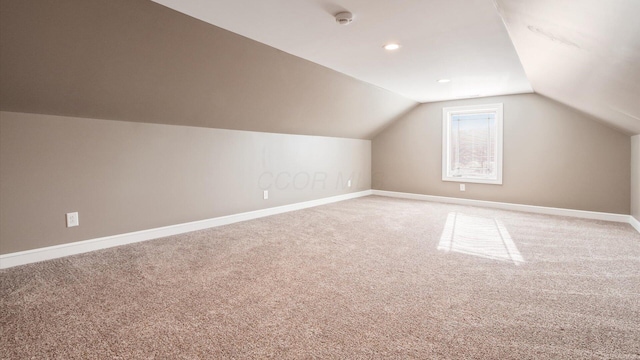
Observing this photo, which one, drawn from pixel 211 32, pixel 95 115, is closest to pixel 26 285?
pixel 95 115

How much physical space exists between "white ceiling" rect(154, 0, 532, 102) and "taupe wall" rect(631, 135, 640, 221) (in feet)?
5.05

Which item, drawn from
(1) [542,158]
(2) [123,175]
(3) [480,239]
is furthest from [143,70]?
(1) [542,158]

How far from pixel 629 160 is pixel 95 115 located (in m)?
6.31

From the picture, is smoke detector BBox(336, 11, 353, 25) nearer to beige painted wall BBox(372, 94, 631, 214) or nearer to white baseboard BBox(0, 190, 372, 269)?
white baseboard BBox(0, 190, 372, 269)

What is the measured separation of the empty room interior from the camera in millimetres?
1648

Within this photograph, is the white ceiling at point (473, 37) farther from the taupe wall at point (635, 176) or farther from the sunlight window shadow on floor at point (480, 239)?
the sunlight window shadow on floor at point (480, 239)

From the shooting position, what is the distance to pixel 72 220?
289 cm

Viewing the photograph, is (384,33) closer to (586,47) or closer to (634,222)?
(586,47)

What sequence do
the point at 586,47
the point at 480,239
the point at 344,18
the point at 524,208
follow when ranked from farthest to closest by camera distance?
the point at 524,208 < the point at 480,239 < the point at 344,18 < the point at 586,47

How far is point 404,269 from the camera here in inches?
98.8

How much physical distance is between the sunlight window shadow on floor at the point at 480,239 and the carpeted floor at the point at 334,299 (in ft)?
0.10

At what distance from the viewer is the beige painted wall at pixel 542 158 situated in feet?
13.9

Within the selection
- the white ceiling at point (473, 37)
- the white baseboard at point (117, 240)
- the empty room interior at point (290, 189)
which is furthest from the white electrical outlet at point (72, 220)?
the white ceiling at point (473, 37)

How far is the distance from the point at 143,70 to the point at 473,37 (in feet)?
9.20
